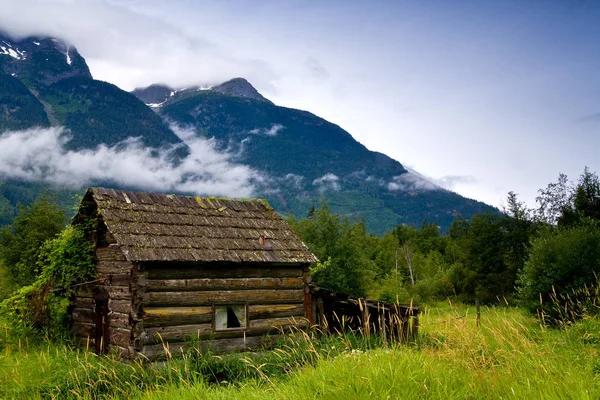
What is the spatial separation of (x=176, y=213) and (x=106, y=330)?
4.09m

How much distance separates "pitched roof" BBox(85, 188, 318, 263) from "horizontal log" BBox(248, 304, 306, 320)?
1488 mm

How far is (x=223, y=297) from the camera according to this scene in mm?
14945

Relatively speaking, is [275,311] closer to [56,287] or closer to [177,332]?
[177,332]

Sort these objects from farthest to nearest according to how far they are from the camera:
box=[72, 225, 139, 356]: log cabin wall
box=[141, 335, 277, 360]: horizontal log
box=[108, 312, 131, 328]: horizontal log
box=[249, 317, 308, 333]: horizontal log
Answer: box=[249, 317, 308, 333]: horizontal log < box=[72, 225, 139, 356]: log cabin wall < box=[108, 312, 131, 328]: horizontal log < box=[141, 335, 277, 360]: horizontal log

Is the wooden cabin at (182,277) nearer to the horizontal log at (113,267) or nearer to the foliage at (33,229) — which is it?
the horizontal log at (113,267)

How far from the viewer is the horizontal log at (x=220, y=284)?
13852 mm

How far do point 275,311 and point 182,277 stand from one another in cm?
342

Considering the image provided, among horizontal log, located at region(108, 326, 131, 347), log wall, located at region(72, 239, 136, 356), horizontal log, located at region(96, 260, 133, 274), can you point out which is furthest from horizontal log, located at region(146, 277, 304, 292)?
horizontal log, located at region(108, 326, 131, 347)

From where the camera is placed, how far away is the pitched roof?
45.8 feet

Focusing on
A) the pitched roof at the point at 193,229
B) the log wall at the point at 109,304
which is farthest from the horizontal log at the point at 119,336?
the pitched roof at the point at 193,229

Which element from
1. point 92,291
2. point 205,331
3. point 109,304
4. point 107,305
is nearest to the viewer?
point 205,331

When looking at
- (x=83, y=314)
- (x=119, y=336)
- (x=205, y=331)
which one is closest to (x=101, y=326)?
(x=83, y=314)

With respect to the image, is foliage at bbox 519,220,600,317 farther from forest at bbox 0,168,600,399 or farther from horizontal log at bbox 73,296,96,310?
horizontal log at bbox 73,296,96,310

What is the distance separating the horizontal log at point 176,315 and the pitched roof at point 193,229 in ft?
4.69
